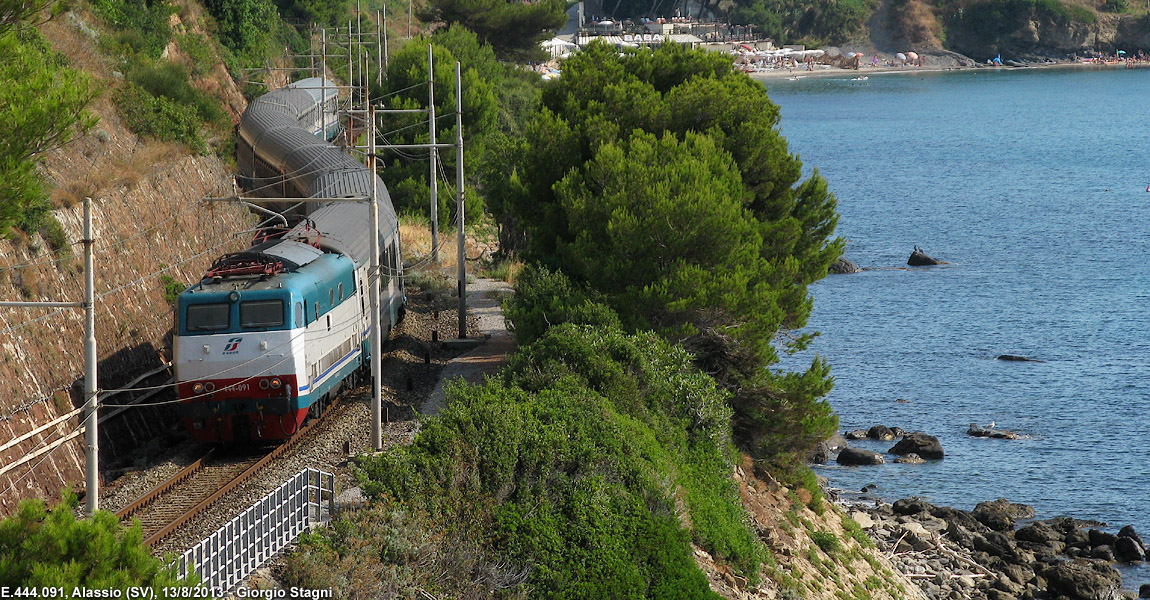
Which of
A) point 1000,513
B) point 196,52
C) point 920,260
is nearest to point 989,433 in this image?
point 1000,513

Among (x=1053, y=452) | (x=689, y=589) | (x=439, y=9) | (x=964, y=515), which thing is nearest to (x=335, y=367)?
(x=689, y=589)

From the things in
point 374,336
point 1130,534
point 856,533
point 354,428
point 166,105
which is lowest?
point 1130,534

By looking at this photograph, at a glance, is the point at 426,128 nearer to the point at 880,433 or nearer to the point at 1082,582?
the point at 880,433

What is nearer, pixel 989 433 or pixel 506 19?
pixel 989 433

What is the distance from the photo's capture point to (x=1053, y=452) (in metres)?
45.1

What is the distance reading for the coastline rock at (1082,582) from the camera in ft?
112

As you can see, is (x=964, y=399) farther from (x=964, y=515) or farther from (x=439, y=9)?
(x=439, y=9)

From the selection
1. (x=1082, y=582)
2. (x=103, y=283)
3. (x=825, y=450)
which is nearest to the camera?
(x=103, y=283)

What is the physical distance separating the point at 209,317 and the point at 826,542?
56.0 feet

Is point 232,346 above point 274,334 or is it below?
below

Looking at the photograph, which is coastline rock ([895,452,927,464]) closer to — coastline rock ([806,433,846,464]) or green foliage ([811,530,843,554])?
coastline rock ([806,433,846,464])

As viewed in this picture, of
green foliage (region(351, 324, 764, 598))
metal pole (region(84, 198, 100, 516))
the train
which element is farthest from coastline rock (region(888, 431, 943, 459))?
metal pole (region(84, 198, 100, 516))

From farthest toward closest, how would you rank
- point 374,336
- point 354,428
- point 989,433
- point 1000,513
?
point 989,433 → point 1000,513 → point 354,428 → point 374,336

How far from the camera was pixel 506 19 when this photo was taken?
95.1 metres
